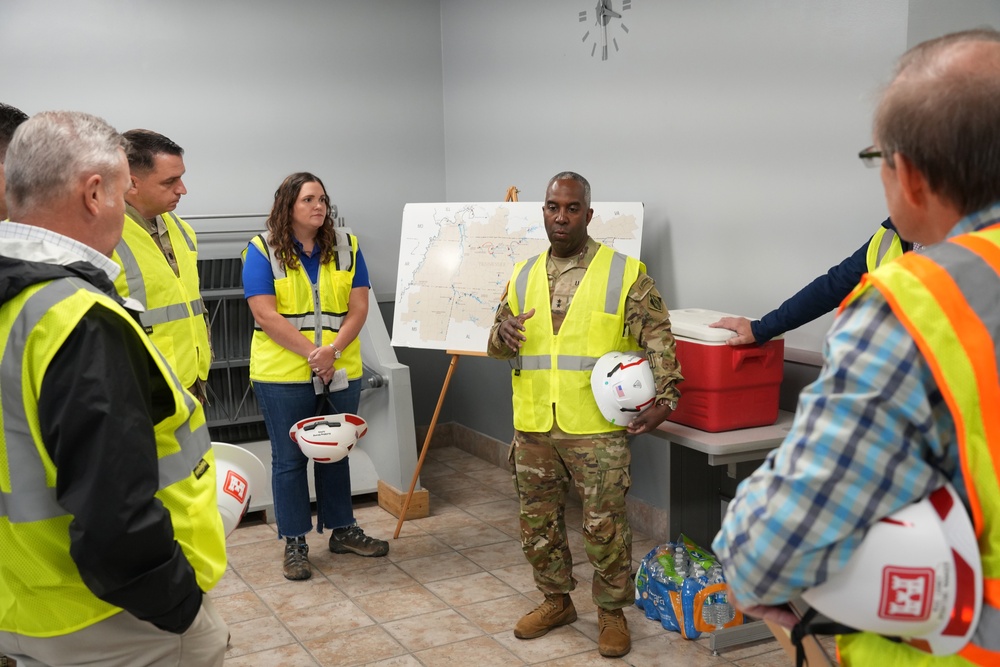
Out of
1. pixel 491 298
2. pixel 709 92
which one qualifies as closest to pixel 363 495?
pixel 491 298

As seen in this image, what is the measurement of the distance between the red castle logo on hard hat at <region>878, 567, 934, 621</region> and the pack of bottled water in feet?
7.20

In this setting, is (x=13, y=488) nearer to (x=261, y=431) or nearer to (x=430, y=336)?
(x=430, y=336)

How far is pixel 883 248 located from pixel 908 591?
6.41ft

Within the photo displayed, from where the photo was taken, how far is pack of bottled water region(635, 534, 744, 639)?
10.6 feet

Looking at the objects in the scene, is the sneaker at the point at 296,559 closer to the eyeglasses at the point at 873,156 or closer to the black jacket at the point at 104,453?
the black jacket at the point at 104,453

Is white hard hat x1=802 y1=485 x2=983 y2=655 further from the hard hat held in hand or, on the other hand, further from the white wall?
the white wall

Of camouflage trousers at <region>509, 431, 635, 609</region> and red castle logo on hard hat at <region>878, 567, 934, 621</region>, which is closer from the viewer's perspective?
red castle logo on hard hat at <region>878, 567, 934, 621</region>

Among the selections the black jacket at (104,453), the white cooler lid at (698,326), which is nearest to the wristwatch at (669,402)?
the white cooler lid at (698,326)

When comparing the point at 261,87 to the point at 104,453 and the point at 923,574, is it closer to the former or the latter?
the point at 104,453

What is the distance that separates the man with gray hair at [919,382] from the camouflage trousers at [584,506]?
6.88ft

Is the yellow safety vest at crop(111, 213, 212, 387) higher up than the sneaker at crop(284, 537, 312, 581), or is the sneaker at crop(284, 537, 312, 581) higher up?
the yellow safety vest at crop(111, 213, 212, 387)

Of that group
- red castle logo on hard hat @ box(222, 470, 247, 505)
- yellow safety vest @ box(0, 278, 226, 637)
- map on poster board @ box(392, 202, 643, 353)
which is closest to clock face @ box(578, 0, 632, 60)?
map on poster board @ box(392, 202, 643, 353)

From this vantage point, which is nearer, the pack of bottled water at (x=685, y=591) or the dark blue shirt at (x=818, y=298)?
the dark blue shirt at (x=818, y=298)

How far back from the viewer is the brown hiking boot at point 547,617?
3332mm
